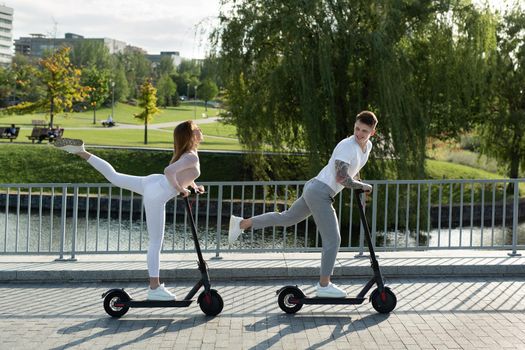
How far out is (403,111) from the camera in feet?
64.1

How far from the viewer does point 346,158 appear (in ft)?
19.9

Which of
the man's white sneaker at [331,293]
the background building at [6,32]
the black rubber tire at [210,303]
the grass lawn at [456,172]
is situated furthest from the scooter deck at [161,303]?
the background building at [6,32]

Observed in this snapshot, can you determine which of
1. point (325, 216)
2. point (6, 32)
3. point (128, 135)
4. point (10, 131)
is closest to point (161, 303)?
point (325, 216)

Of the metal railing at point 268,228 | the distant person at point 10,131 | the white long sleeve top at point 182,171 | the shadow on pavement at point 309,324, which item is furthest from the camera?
the distant person at point 10,131

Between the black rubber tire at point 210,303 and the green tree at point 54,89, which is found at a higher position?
the green tree at point 54,89

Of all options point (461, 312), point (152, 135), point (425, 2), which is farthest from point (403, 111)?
point (152, 135)

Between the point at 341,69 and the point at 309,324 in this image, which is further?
the point at 341,69

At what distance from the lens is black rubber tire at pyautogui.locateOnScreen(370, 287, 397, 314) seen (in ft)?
20.7

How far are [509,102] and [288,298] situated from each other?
25.9 metres

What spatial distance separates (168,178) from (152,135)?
144 ft

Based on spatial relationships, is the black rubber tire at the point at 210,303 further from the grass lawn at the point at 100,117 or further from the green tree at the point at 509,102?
the grass lawn at the point at 100,117

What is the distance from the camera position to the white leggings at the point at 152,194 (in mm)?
6133

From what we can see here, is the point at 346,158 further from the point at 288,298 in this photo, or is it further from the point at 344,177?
the point at 288,298

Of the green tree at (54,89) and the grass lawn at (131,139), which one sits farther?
the green tree at (54,89)
